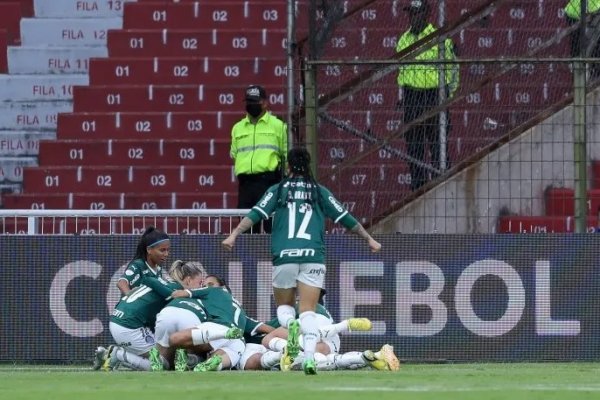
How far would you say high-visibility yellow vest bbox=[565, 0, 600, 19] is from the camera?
16.2 meters

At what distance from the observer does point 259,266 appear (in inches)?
626

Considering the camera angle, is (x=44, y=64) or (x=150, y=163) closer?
(x=150, y=163)

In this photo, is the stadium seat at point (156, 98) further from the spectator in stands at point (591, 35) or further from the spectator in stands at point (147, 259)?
the spectator in stands at point (147, 259)

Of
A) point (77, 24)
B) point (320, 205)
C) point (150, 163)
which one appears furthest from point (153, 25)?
point (320, 205)

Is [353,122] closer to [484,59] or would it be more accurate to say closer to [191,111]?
[484,59]

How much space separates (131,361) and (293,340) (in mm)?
2278

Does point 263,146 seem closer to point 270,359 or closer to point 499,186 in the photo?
point 499,186

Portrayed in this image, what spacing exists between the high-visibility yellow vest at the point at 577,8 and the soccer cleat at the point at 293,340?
5.11m

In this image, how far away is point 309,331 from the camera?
12.8 metres

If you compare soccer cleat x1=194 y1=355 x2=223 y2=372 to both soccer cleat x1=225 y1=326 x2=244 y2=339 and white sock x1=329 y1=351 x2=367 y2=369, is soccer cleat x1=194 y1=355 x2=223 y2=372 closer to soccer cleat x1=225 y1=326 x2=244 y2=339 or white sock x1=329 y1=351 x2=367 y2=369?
soccer cleat x1=225 y1=326 x2=244 y2=339

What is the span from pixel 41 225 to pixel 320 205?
360 cm

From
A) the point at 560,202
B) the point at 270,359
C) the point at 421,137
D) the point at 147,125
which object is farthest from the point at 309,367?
the point at 147,125

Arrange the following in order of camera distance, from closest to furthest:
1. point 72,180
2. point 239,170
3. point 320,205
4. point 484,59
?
point 320,205
point 484,59
point 239,170
point 72,180

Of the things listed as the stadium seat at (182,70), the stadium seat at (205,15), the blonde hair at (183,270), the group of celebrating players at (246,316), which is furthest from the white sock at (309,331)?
the stadium seat at (205,15)
